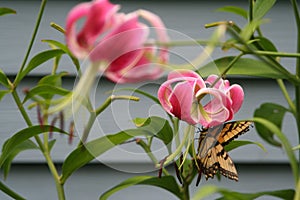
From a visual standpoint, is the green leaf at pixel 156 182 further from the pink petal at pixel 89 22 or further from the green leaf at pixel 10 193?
the pink petal at pixel 89 22

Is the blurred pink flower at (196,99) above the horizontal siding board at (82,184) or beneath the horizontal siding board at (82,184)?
above

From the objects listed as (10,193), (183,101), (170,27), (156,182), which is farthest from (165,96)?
(170,27)

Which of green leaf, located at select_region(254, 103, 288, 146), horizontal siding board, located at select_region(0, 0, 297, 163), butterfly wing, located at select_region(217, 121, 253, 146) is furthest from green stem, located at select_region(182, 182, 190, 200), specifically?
horizontal siding board, located at select_region(0, 0, 297, 163)

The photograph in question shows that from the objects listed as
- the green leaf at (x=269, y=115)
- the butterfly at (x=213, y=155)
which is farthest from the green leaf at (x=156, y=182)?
the green leaf at (x=269, y=115)

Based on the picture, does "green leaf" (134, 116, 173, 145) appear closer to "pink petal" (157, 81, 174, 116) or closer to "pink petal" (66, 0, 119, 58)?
"pink petal" (157, 81, 174, 116)

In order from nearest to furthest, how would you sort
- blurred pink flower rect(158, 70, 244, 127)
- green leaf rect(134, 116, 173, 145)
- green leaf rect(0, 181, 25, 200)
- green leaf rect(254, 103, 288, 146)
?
blurred pink flower rect(158, 70, 244, 127) < green leaf rect(134, 116, 173, 145) < green leaf rect(0, 181, 25, 200) < green leaf rect(254, 103, 288, 146)

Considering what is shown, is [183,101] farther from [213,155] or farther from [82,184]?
[82,184]
